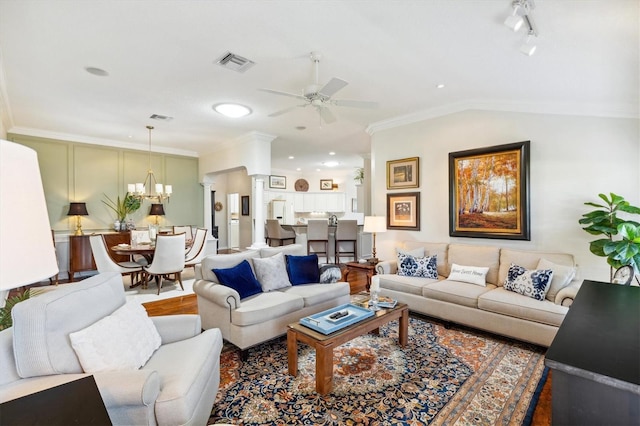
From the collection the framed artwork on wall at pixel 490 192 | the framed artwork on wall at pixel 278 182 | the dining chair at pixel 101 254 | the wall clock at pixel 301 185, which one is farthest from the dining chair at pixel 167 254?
the wall clock at pixel 301 185

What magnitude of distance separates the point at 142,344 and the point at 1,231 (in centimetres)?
144

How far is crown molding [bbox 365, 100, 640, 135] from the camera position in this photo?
11.1ft

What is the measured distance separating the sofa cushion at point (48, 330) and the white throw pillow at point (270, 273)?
180cm

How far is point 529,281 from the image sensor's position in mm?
3150

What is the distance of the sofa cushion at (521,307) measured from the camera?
109 inches

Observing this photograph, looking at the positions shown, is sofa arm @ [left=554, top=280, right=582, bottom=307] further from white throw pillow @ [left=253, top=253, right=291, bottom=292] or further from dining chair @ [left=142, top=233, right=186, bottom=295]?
dining chair @ [left=142, top=233, right=186, bottom=295]

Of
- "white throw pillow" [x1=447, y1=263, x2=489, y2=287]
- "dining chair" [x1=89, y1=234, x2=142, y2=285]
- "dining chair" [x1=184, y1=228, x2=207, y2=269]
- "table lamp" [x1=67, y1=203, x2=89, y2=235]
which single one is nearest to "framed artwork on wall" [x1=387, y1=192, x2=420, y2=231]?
"white throw pillow" [x1=447, y1=263, x2=489, y2=287]

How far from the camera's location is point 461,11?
7.31ft

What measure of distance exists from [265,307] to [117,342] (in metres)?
1.33

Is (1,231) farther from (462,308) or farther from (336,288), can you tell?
(462,308)

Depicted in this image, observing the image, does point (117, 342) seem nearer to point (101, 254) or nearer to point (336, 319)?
point (336, 319)

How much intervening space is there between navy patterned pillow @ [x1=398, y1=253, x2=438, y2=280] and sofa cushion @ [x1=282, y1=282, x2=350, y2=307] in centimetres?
95

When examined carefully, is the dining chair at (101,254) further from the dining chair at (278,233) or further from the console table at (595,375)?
the console table at (595,375)

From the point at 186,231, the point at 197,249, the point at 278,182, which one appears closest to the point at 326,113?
the point at 197,249
